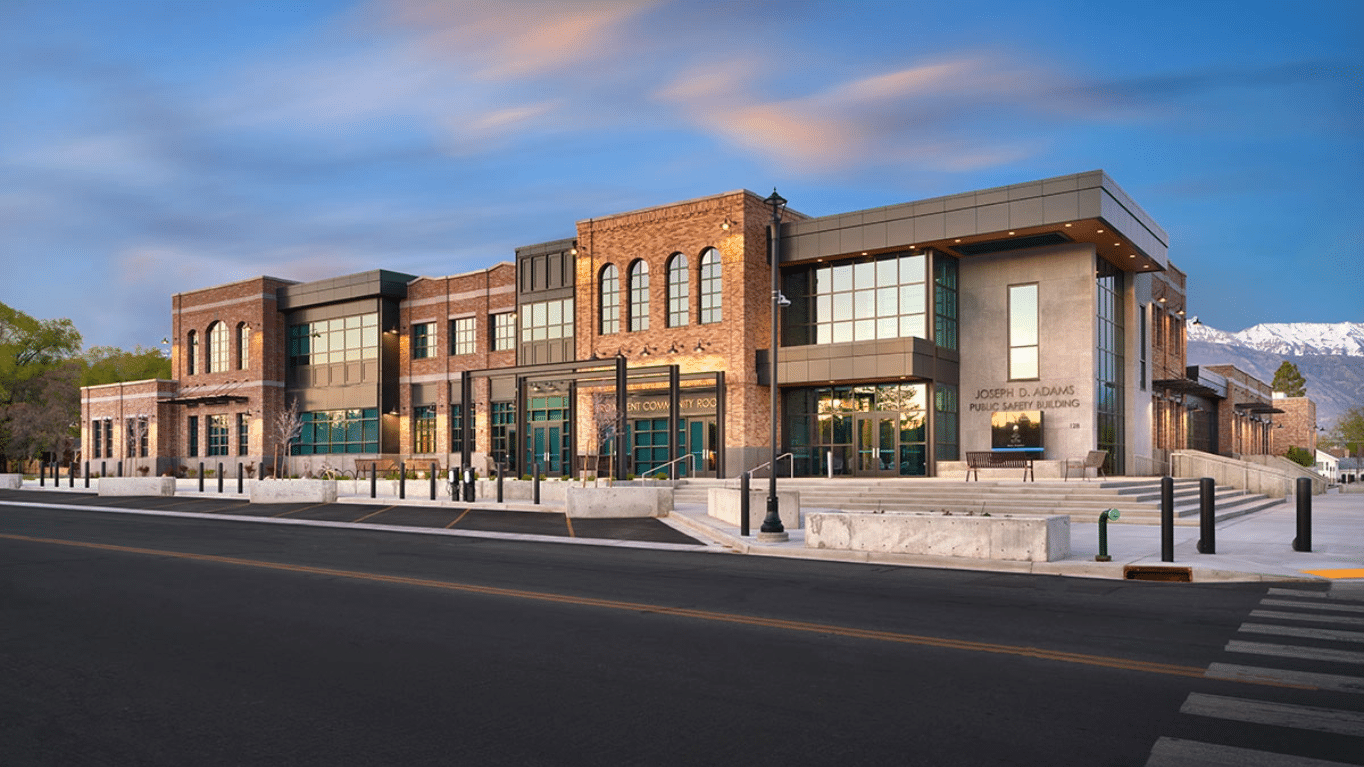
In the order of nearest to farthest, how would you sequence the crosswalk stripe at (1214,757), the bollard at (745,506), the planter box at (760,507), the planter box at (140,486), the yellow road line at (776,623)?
1. the crosswalk stripe at (1214,757)
2. the yellow road line at (776,623)
3. the bollard at (745,506)
4. the planter box at (760,507)
5. the planter box at (140,486)

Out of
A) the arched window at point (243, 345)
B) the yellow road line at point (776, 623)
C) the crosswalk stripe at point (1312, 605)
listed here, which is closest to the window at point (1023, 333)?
the crosswalk stripe at point (1312, 605)

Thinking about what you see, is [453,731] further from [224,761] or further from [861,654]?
[861,654]

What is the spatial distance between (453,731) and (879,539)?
11217 millimetres

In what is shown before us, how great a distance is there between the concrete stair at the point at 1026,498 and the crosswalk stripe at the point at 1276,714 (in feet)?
51.9

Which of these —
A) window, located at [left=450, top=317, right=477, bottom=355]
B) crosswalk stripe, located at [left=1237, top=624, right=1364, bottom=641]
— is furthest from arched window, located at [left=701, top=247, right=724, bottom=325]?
crosswalk stripe, located at [left=1237, top=624, right=1364, bottom=641]

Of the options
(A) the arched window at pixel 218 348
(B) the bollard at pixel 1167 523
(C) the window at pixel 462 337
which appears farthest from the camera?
(A) the arched window at pixel 218 348

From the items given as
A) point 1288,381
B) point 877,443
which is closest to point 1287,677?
point 877,443

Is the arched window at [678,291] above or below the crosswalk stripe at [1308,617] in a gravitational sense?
above

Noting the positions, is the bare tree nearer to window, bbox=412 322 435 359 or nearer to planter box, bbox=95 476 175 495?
window, bbox=412 322 435 359

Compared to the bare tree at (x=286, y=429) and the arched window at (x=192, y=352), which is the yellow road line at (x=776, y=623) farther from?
the arched window at (x=192, y=352)

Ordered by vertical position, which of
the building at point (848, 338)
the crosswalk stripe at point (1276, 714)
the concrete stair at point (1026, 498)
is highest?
the building at point (848, 338)

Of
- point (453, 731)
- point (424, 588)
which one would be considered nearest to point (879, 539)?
point (424, 588)

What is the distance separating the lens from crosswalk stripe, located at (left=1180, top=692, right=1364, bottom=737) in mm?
5898

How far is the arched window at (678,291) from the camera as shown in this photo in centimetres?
3822
